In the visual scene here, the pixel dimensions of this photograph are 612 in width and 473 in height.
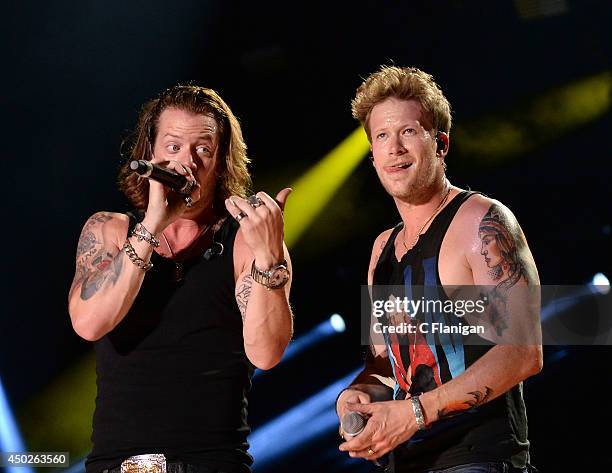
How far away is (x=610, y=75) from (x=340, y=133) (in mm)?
1331

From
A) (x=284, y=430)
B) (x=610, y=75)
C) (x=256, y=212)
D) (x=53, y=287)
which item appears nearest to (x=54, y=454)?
(x=53, y=287)

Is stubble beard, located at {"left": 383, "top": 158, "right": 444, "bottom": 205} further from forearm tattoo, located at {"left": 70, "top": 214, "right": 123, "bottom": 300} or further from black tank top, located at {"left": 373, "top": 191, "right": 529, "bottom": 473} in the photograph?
forearm tattoo, located at {"left": 70, "top": 214, "right": 123, "bottom": 300}

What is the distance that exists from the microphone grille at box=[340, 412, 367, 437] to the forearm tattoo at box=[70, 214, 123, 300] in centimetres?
69

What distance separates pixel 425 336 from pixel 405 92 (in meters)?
0.72

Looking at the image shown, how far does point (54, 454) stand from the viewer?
3766mm

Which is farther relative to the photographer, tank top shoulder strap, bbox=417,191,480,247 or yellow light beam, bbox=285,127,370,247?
yellow light beam, bbox=285,127,370,247

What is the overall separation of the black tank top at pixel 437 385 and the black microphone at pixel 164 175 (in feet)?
2.05

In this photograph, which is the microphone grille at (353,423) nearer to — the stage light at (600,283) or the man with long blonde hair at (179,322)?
the man with long blonde hair at (179,322)

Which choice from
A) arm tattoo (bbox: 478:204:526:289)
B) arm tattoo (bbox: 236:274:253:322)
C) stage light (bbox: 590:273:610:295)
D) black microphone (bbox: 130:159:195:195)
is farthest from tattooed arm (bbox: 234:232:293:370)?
stage light (bbox: 590:273:610:295)

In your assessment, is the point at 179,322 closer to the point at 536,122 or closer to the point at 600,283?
the point at 600,283

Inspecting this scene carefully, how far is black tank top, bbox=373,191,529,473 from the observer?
190cm

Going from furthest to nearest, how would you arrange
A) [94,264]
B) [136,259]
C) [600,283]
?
[600,283] → [94,264] → [136,259]

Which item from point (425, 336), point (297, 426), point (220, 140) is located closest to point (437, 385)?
point (425, 336)

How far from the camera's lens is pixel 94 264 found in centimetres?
218
